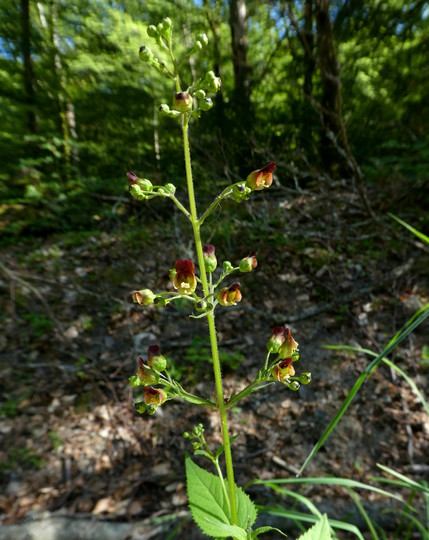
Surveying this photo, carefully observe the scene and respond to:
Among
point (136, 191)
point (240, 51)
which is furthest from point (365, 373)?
point (240, 51)

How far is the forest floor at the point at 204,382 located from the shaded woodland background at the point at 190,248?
0.8 inches

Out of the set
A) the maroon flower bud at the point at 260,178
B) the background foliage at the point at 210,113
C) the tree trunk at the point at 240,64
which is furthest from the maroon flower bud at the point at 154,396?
the tree trunk at the point at 240,64

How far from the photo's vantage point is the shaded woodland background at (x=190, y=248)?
3006mm

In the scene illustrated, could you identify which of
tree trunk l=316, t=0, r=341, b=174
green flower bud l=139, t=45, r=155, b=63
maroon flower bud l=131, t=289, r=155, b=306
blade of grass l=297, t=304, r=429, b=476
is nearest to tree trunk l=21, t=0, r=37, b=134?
tree trunk l=316, t=0, r=341, b=174

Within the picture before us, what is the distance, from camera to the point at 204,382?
364 cm

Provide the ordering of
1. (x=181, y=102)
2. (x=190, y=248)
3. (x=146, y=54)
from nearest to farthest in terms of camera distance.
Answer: (x=181, y=102)
(x=146, y=54)
(x=190, y=248)

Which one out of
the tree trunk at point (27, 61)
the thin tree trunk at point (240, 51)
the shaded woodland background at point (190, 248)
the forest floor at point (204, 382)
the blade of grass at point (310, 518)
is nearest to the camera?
the blade of grass at point (310, 518)

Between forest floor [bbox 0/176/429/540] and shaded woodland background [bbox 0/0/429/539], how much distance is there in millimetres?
21

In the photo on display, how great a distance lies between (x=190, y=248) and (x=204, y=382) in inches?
56.9

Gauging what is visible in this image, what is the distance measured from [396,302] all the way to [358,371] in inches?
40.9

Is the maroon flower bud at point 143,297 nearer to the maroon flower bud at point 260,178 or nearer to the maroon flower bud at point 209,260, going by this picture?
the maroon flower bud at point 209,260

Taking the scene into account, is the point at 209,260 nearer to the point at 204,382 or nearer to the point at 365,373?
the point at 365,373

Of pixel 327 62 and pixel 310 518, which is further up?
pixel 327 62

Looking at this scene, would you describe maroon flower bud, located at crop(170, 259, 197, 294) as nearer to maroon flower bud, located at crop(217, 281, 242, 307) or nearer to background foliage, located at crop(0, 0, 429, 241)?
maroon flower bud, located at crop(217, 281, 242, 307)
